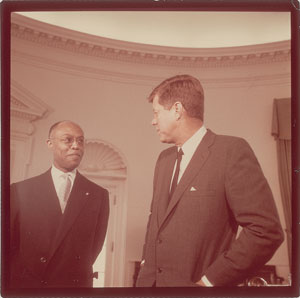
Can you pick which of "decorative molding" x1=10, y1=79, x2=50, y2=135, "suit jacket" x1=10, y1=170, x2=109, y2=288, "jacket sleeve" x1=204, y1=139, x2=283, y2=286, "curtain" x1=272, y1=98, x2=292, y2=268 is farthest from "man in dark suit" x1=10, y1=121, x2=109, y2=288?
"curtain" x1=272, y1=98, x2=292, y2=268

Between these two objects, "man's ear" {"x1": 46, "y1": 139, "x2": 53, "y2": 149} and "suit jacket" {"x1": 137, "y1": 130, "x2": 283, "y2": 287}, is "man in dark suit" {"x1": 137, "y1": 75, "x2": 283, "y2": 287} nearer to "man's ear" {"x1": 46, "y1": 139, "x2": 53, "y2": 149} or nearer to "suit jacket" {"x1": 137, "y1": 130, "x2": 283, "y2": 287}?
"suit jacket" {"x1": 137, "y1": 130, "x2": 283, "y2": 287}

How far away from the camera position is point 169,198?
2.84 meters

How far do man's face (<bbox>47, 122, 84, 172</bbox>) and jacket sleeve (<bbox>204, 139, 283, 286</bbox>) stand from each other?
3.28 ft

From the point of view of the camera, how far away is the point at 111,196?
290cm

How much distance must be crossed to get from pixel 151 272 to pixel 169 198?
0.48 meters

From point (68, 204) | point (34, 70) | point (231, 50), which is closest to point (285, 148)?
point (231, 50)

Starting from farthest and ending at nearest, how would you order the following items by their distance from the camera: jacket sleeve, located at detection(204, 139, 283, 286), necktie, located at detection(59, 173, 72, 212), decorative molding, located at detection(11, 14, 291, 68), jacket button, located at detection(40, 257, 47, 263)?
1. decorative molding, located at detection(11, 14, 291, 68)
2. necktie, located at detection(59, 173, 72, 212)
3. jacket button, located at detection(40, 257, 47, 263)
4. jacket sleeve, located at detection(204, 139, 283, 286)

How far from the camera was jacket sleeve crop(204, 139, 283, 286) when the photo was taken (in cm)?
267

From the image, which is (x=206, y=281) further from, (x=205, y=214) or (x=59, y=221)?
(x=59, y=221)

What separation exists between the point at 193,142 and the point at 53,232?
1.09 meters

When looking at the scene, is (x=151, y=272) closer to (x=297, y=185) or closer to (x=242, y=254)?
(x=242, y=254)

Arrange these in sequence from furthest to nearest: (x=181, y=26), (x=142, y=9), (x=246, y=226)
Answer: (x=181, y=26), (x=142, y=9), (x=246, y=226)

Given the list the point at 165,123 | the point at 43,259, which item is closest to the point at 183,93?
the point at 165,123

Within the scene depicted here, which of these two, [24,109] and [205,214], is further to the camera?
[24,109]
